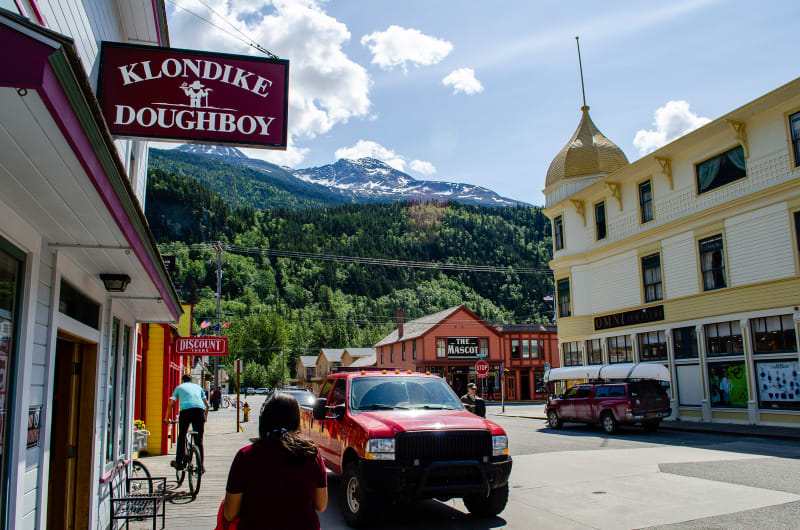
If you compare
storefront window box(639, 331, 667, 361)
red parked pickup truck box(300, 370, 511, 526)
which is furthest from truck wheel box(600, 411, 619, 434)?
red parked pickup truck box(300, 370, 511, 526)

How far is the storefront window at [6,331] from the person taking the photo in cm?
407

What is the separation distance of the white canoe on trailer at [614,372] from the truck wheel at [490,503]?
55.0 ft

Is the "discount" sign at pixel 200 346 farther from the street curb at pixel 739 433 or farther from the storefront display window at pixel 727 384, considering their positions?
the storefront display window at pixel 727 384

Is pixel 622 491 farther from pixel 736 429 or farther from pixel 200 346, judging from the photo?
pixel 736 429

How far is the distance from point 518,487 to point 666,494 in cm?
234

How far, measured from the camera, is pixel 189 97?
19.6 feet

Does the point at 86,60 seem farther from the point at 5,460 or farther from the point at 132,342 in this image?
the point at 132,342

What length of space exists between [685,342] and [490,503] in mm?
20532

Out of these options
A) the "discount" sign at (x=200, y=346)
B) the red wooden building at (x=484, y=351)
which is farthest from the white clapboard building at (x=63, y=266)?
the red wooden building at (x=484, y=351)

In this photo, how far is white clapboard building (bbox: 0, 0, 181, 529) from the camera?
2.49m

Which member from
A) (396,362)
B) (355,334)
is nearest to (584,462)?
(396,362)

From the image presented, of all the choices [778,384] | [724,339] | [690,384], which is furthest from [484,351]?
[778,384]

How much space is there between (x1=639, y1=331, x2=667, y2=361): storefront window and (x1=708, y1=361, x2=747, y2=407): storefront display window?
2865 millimetres

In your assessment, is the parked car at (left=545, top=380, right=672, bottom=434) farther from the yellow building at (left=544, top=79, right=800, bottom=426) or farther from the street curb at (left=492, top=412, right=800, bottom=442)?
the yellow building at (left=544, top=79, right=800, bottom=426)
